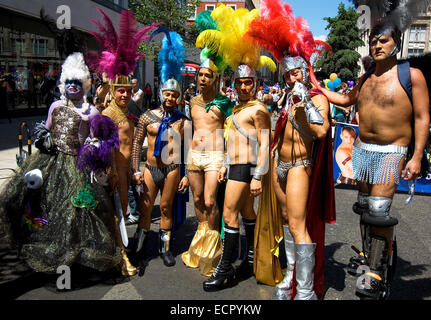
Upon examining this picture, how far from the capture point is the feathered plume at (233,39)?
3.52 m

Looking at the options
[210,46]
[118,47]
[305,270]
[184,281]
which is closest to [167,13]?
[118,47]

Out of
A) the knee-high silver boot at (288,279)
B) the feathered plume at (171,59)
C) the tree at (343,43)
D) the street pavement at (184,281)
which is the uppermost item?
the tree at (343,43)

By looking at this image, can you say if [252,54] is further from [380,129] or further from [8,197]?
[8,197]

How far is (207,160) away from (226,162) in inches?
12.0

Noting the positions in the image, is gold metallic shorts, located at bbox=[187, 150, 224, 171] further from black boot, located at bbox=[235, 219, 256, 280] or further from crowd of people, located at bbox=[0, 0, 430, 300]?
black boot, located at bbox=[235, 219, 256, 280]

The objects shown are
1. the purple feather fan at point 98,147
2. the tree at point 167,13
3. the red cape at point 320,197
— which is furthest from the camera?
the tree at point 167,13

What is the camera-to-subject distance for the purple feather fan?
3.38 m

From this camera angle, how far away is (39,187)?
349cm

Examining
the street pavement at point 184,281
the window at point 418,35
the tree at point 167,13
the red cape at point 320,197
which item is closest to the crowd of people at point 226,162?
the red cape at point 320,197

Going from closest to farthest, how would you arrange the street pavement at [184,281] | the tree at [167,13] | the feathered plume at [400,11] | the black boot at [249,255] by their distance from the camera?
the feathered plume at [400,11], the street pavement at [184,281], the black boot at [249,255], the tree at [167,13]

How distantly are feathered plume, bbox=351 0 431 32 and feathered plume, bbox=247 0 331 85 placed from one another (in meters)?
0.54

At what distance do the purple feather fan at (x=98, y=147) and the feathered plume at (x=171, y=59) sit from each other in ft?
3.01

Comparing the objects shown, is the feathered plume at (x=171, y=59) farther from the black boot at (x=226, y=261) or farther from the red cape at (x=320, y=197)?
the black boot at (x=226, y=261)

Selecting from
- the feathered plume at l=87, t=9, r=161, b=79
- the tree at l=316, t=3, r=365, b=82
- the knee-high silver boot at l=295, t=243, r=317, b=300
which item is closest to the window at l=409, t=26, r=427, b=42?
the tree at l=316, t=3, r=365, b=82
